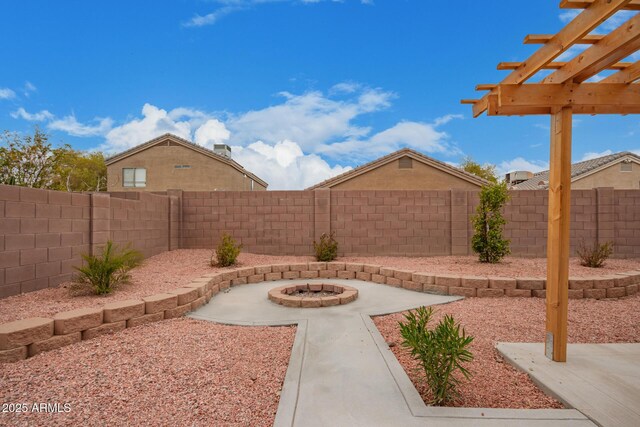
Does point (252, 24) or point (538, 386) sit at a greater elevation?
point (252, 24)

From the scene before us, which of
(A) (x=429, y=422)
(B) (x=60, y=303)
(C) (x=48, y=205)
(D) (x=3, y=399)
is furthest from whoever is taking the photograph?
(C) (x=48, y=205)

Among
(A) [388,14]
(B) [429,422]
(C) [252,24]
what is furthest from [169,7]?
(B) [429,422]

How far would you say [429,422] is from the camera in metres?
2.33

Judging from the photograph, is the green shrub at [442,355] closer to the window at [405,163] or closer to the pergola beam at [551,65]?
the pergola beam at [551,65]

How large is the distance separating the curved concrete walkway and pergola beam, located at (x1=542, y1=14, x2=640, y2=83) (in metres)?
2.74

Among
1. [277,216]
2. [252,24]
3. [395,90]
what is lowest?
[277,216]

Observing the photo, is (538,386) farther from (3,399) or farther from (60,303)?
(60,303)

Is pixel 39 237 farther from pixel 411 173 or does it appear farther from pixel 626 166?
pixel 626 166

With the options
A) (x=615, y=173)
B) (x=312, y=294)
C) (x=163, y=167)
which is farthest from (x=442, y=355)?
(x=615, y=173)

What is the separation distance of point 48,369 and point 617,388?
482 cm

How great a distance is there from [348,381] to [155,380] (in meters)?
1.66

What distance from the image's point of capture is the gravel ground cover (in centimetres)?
452

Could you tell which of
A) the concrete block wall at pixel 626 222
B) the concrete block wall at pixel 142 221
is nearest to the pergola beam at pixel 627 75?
the concrete block wall at pixel 142 221

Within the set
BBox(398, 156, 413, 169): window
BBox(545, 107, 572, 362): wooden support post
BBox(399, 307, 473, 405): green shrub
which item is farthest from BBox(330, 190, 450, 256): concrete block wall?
BBox(398, 156, 413, 169): window
